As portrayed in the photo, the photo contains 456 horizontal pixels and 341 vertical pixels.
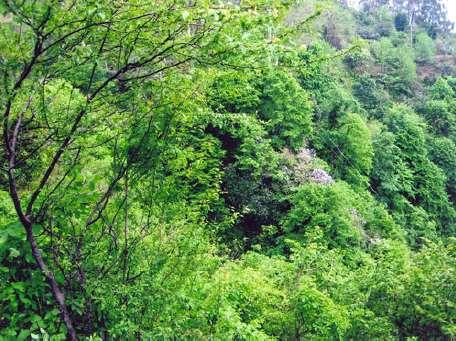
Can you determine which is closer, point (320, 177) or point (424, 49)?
point (320, 177)

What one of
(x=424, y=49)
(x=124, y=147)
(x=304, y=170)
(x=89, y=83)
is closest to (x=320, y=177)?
(x=304, y=170)

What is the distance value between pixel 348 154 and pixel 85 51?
25.8 meters

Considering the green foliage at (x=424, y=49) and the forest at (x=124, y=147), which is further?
the green foliage at (x=424, y=49)

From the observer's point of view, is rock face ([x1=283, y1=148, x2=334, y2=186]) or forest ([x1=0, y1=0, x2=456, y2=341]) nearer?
forest ([x1=0, y1=0, x2=456, y2=341])

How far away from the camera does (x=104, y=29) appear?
267 cm

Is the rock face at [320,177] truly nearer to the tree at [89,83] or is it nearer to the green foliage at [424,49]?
the tree at [89,83]

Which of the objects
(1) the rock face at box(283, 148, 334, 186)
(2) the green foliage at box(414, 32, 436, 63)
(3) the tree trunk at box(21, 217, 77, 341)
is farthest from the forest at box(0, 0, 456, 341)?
(2) the green foliage at box(414, 32, 436, 63)

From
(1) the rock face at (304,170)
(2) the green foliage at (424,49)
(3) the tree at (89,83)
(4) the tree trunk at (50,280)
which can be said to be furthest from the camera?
(2) the green foliage at (424,49)

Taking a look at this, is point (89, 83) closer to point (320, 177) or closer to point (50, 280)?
point (50, 280)

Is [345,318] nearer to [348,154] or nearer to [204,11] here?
[204,11]

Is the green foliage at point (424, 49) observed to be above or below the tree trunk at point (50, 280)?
above

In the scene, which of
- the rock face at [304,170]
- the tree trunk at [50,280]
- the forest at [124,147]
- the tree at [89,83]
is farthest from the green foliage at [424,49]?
the tree trunk at [50,280]

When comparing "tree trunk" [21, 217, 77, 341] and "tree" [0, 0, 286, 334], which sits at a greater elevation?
"tree" [0, 0, 286, 334]

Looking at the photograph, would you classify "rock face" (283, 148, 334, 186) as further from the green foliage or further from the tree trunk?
the green foliage
